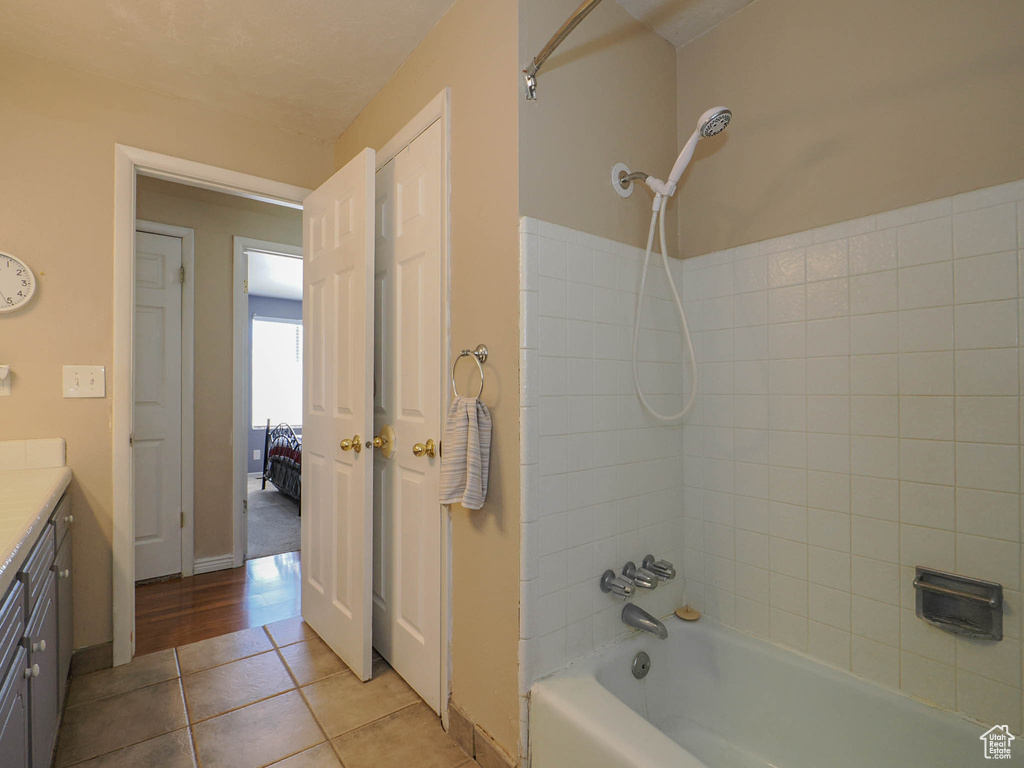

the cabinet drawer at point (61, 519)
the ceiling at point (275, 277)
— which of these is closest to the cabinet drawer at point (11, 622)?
the cabinet drawer at point (61, 519)

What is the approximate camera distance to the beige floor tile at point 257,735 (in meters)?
1.58

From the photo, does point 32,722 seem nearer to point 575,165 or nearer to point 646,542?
point 646,542

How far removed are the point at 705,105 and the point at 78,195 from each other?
8.04ft

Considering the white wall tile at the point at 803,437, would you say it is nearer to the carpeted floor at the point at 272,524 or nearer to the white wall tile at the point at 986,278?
the white wall tile at the point at 986,278

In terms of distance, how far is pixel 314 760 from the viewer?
1.58 meters

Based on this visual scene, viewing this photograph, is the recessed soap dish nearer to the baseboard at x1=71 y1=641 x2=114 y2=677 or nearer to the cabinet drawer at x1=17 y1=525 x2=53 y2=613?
the cabinet drawer at x1=17 y1=525 x2=53 y2=613

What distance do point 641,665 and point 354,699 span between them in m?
1.05

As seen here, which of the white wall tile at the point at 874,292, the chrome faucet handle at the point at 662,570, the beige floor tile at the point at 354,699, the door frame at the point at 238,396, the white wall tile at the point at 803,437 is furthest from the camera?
the door frame at the point at 238,396

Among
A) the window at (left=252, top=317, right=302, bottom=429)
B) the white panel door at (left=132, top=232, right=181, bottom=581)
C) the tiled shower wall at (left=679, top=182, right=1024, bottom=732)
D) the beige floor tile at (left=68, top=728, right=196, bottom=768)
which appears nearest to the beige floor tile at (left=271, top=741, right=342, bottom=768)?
the beige floor tile at (left=68, top=728, right=196, bottom=768)

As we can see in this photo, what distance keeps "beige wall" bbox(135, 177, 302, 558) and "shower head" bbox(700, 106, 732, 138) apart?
2964 millimetres

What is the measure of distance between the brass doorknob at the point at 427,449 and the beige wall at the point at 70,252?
1338mm

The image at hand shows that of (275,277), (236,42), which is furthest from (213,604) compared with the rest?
(275,277)

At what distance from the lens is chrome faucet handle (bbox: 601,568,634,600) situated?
156 cm

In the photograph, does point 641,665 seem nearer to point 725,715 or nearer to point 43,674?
point 725,715
